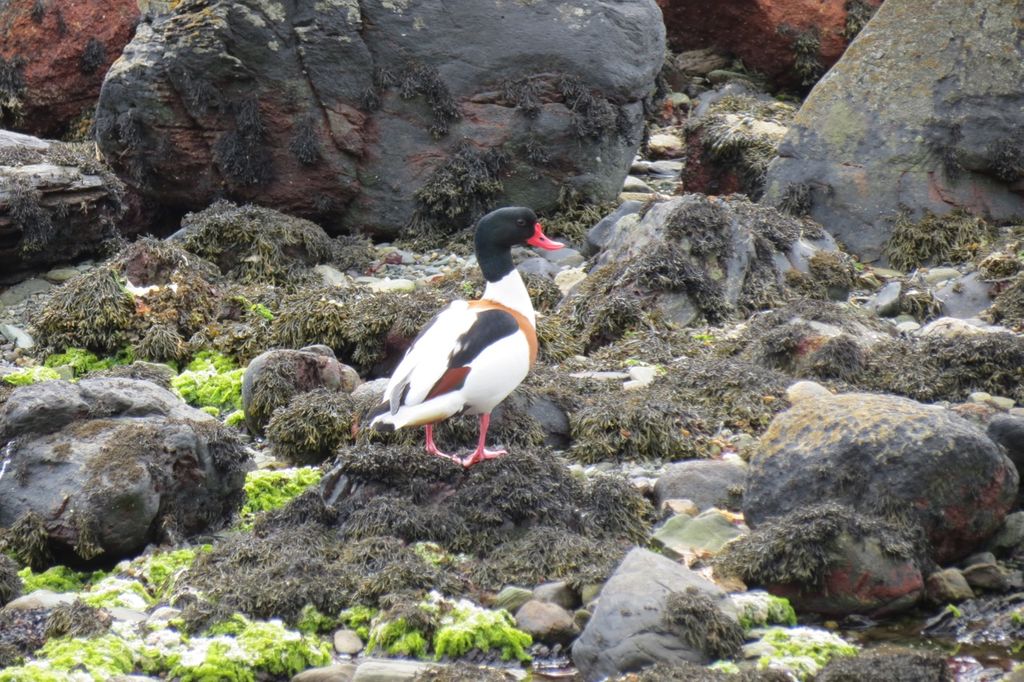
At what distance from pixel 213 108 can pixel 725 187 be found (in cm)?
570

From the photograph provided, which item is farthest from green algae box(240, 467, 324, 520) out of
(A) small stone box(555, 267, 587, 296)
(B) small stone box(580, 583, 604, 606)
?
(A) small stone box(555, 267, 587, 296)

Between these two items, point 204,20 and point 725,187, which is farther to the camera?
point 725,187

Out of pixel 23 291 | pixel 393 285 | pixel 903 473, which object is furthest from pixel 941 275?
pixel 23 291

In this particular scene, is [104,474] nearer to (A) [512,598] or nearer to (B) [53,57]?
(A) [512,598]

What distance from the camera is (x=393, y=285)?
13781 mm

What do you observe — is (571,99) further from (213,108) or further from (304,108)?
(213,108)

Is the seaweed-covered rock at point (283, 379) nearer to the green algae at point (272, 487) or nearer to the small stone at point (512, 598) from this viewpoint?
the green algae at point (272, 487)

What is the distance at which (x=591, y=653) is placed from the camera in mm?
6062

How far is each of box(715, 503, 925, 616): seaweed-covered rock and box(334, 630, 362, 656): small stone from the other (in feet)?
6.23

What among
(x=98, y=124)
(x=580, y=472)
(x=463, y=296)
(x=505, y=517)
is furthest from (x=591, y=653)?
(x=98, y=124)

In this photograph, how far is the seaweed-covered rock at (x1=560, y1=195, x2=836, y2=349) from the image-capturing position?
12.0 metres

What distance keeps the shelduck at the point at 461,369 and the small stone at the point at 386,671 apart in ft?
6.39

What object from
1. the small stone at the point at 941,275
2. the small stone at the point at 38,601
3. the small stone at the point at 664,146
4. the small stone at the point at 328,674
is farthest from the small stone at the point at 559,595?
the small stone at the point at 664,146

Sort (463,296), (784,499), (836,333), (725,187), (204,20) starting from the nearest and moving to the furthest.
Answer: (784,499) → (836,333) → (463,296) → (204,20) → (725,187)
